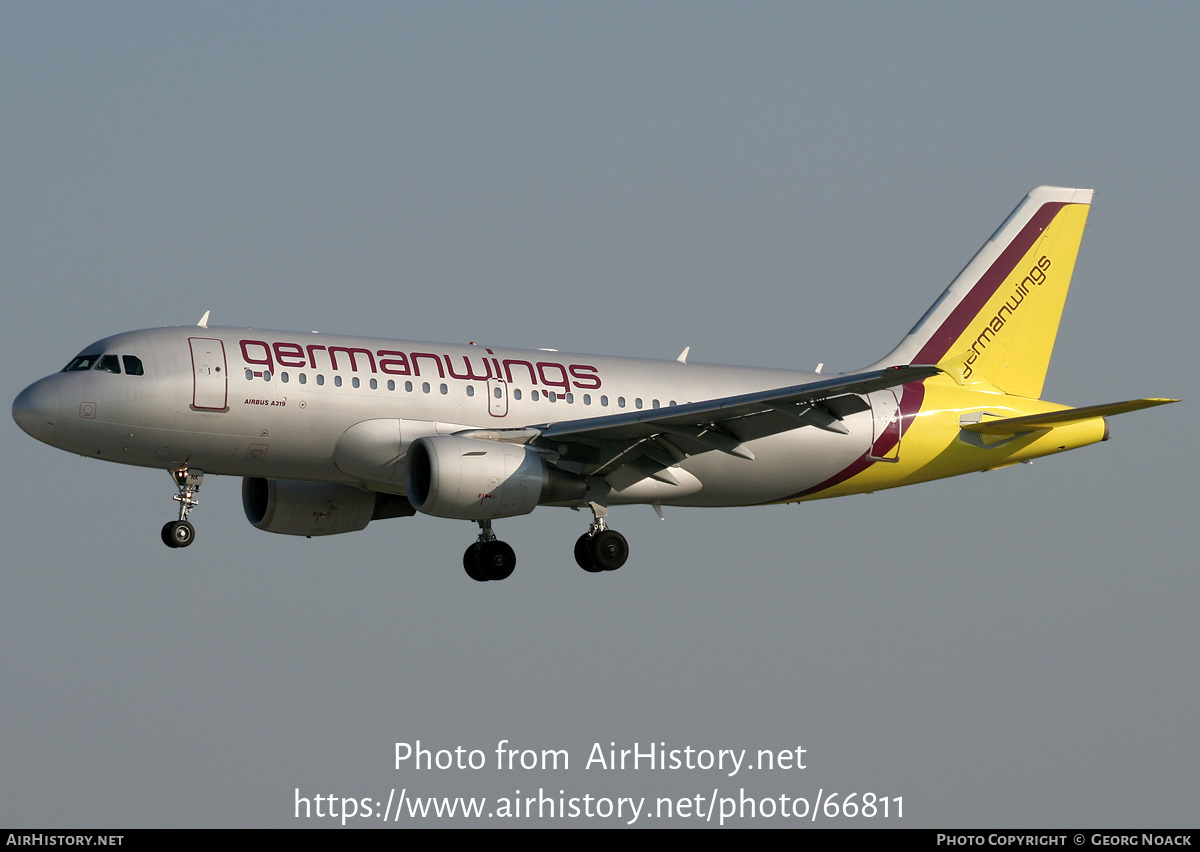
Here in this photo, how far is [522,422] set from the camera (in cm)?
3853

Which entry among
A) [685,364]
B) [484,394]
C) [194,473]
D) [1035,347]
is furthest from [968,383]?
[194,473]

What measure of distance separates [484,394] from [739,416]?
216 inches

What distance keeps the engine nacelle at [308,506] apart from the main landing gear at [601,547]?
4896mm

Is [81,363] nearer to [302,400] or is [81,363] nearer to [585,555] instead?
[302,400]

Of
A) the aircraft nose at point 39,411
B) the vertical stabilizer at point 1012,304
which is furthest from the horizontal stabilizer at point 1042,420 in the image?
the aircraft nose at point 39,411

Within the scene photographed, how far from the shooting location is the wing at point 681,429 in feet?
117

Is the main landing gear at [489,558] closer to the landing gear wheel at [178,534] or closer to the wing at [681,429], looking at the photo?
the wing at [681,429]

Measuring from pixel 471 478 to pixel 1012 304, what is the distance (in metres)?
16.1

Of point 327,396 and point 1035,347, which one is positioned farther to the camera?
point 1035,347

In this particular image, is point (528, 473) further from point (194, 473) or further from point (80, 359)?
point (80, 359)

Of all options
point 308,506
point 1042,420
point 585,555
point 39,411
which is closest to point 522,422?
point 585,555

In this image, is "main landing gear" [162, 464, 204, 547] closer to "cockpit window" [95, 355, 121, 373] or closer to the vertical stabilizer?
"cockpit window" [95, 355, 121, 373]

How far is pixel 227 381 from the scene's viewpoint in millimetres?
Answer: 36312

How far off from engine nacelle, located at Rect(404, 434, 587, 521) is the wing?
3.69 ft
